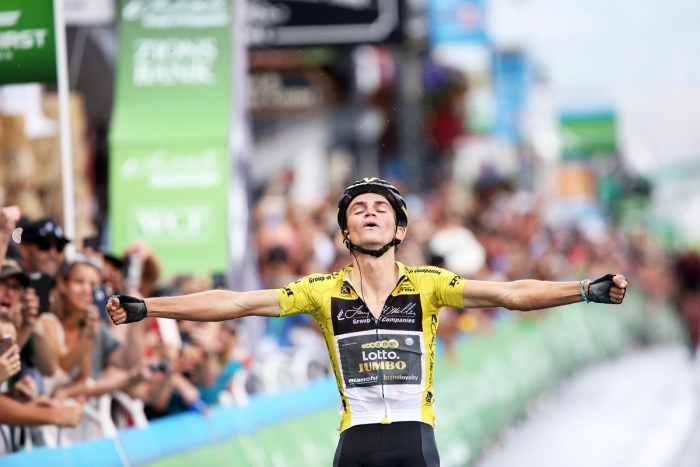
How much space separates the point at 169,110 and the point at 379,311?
493 centimetres

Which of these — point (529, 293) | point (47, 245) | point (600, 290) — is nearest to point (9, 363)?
point (47, 245)

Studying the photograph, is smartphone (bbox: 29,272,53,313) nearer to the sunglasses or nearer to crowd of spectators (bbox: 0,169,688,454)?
crowd of spectators (bbox: 0,169,688,454)

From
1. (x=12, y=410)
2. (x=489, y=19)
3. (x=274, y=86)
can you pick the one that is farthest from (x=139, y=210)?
(x=274, y=86)

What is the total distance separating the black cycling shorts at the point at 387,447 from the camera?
20.2 feet

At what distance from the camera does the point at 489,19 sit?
21344mm

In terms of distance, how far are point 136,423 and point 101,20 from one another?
481 centimetres

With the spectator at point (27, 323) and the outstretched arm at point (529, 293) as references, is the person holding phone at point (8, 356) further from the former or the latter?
the outstretched arm at point (529, 293)

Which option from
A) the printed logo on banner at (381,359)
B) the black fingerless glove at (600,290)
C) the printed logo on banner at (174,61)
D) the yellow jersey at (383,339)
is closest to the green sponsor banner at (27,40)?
the printed logo on banner at (174,61)

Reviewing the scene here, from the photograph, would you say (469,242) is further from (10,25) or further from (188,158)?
(10,25)

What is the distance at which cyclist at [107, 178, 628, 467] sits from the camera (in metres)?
6.19

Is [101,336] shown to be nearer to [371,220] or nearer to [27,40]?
[27,40]

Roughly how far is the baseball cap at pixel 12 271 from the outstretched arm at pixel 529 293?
235cm

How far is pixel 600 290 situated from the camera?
6.02m

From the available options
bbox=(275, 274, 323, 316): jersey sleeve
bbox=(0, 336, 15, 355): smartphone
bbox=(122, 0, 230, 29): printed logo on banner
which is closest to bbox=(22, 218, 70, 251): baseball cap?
bbox=(0, 336, 15, 355): smartphone
